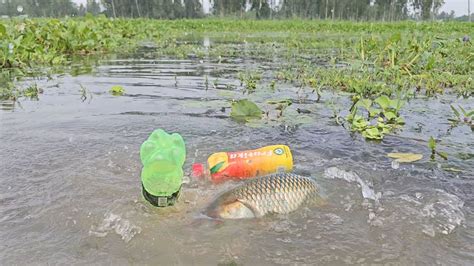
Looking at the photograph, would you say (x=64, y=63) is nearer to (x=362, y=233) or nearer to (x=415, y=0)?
(x=362, y=233)

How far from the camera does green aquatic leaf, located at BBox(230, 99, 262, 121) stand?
462 centimetres

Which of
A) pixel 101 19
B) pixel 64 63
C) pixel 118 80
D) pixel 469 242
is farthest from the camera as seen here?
pixel 101 19

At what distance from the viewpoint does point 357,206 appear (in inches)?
104

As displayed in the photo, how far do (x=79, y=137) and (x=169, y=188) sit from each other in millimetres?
1923

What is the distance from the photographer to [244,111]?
4.68 meters

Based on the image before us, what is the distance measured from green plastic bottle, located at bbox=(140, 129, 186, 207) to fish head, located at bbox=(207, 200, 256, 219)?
0.84 ft

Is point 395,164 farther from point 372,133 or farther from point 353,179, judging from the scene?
point 372,133

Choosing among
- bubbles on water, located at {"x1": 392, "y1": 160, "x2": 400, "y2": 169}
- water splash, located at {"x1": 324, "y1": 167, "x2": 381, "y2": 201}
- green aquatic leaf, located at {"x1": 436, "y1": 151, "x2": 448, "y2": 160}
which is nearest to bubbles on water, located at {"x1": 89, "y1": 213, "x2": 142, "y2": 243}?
water splash, located at {"x1": 324, "y1": 167, "x2": 381, "y2": 201}

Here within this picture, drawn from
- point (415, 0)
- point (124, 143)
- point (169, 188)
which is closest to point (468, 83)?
point (124, 143)

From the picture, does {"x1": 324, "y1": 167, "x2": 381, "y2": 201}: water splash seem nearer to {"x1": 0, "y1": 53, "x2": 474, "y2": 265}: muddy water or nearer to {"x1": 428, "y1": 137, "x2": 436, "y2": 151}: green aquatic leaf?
{"x1": 0, "y1": 53, "x2": 474, "y2": 265}: muddy water

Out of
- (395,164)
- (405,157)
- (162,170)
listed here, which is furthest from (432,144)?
(162,170)

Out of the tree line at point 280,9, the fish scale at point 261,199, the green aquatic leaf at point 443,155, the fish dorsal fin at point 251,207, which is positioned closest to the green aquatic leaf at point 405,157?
the green aquatic leaf at point 443,155

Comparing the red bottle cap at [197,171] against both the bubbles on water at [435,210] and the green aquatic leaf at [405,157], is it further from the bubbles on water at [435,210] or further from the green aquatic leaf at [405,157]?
the green aquatic leaf at [405,157]

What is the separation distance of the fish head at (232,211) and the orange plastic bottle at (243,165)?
1.77ft
